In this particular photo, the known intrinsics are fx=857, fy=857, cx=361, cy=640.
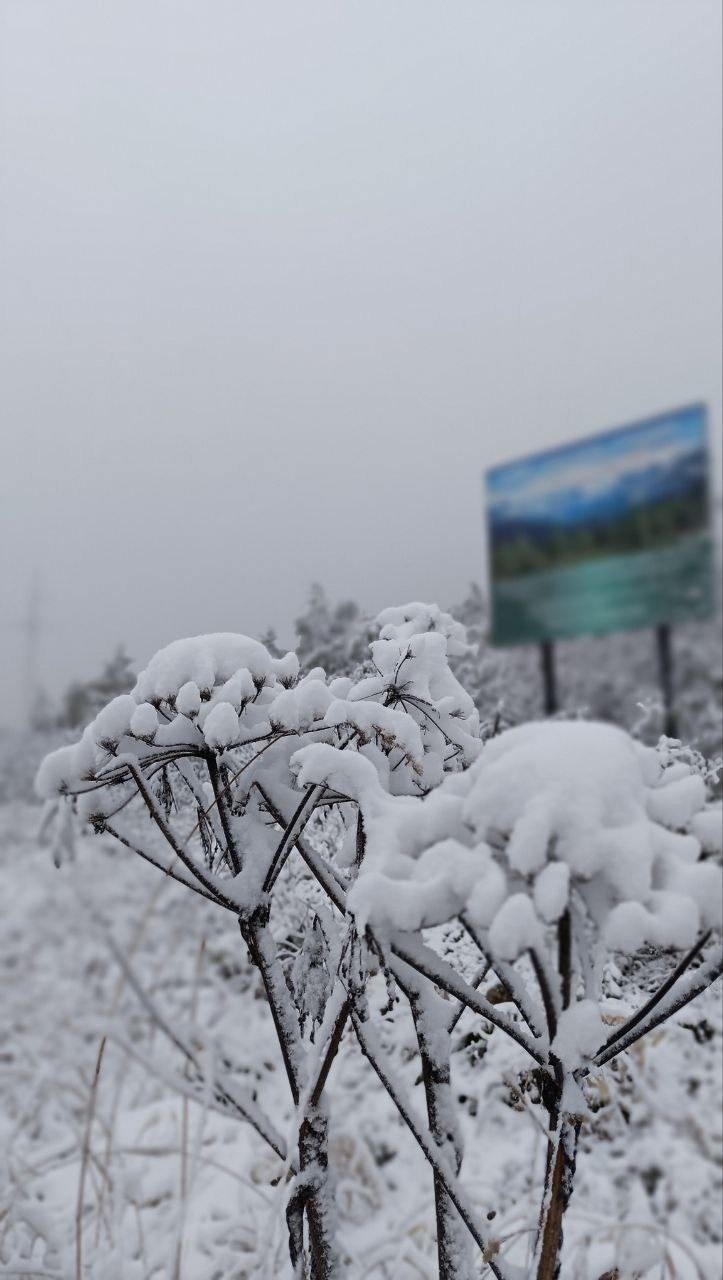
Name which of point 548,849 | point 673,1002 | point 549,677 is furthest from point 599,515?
point 548,849

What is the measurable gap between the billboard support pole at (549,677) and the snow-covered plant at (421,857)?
930 cm

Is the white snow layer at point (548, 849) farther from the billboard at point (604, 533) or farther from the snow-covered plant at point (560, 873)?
the billboard at point (604, 533)

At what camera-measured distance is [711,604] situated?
11594 mm

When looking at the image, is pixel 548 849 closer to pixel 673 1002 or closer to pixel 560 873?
pixel 560 873

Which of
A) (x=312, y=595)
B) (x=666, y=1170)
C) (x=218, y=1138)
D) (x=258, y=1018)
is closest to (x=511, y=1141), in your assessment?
(x=666, y=1170)

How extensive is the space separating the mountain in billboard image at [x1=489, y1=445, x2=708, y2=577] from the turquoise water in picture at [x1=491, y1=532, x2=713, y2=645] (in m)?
0.20

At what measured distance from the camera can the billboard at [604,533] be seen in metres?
12.2

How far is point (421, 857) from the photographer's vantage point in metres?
1.05

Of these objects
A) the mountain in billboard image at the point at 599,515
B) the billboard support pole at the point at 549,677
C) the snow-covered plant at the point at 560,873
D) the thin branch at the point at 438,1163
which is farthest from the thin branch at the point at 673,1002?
the mountain in billboard image at the point at 599,515

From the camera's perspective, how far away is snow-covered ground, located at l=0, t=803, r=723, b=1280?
6.52 feet

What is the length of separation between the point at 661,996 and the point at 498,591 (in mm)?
12732

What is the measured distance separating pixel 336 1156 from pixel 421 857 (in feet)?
9.73

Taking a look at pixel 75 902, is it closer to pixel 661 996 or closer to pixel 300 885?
pixel 300 885

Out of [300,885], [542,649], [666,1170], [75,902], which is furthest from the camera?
[542,649]
